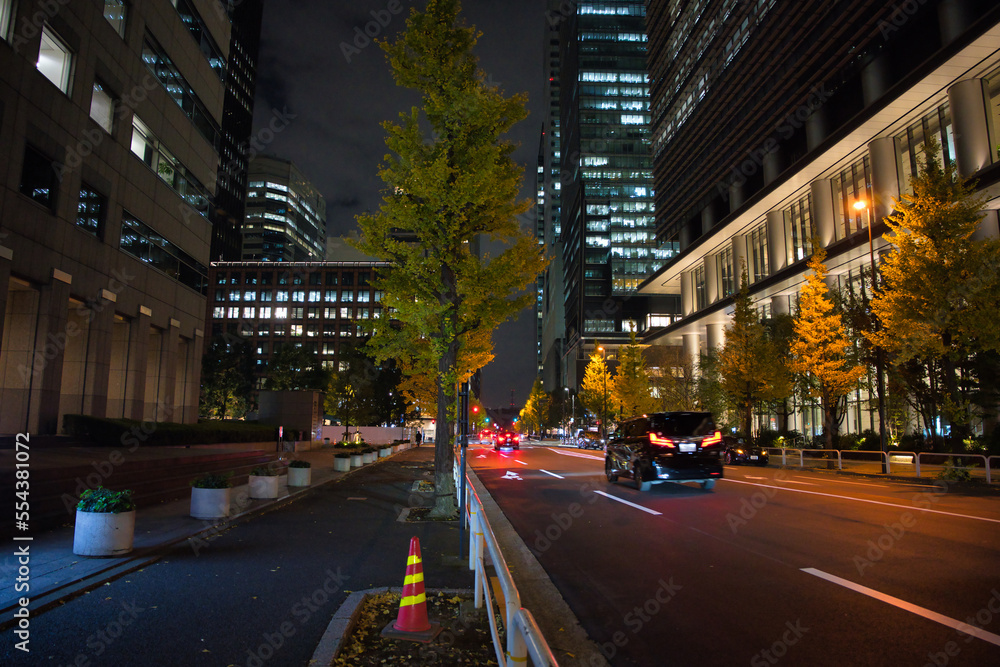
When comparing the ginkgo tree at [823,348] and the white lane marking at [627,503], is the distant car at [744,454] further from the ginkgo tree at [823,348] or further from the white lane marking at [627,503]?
the white lane marking at [627,503]

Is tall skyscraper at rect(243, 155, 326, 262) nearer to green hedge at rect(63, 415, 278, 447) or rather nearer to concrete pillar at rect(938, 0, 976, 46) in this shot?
green hedge at rect(63, 415, 278, 447)

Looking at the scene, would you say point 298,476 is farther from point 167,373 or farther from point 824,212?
point 824,212

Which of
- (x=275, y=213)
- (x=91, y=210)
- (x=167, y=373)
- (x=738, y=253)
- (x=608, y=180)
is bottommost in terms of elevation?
(x=167, y=373)

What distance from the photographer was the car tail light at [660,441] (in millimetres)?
13984

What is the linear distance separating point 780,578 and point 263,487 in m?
12.6

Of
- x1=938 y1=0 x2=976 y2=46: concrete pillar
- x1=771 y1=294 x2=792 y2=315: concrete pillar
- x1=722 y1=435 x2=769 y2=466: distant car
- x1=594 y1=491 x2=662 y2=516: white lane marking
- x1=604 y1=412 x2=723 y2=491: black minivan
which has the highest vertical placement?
x1=938 y1=0 x2=976 y2=46: concrete pillar

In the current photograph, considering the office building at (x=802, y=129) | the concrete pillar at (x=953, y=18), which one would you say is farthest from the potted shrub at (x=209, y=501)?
the concrete pillar at (x=953, y=18)

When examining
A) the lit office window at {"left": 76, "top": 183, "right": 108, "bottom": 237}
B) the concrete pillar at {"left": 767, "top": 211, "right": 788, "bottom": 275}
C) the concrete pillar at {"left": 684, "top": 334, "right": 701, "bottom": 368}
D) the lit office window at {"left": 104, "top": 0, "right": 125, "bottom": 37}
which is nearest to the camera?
the lit office window at {"left": 76, "top": 183, "right": 108, "bottom": 237}

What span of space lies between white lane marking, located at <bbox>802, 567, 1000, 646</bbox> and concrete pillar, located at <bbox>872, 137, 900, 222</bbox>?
35.0m

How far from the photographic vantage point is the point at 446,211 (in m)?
13.0

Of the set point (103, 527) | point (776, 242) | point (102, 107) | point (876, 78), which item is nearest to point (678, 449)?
point (103, 527)

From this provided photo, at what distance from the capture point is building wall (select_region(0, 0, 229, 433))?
56.4 ft

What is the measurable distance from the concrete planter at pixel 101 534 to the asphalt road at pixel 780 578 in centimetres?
583

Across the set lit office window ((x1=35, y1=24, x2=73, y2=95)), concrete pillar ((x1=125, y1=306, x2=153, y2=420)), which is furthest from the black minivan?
concrete pillar ((x1=125, y1=306, x2=153, y2=420))
